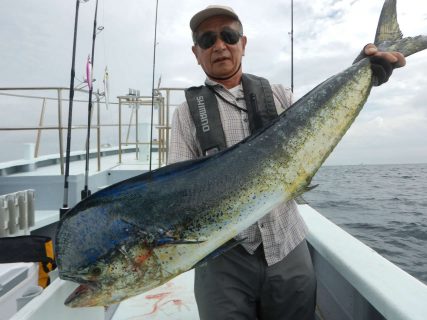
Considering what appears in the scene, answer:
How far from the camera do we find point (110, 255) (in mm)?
1205

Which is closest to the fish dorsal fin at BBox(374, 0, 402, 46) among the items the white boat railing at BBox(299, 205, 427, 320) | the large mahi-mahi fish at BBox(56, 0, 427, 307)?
the large mahi-mahi fish at BBox(56, 0, 427, 307)

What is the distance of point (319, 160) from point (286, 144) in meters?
0.18

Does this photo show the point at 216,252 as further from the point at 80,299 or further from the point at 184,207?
the point at 80,299

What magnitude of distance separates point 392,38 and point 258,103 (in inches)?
34.6

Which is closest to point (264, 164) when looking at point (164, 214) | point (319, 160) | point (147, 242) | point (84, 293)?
point (319, 160)

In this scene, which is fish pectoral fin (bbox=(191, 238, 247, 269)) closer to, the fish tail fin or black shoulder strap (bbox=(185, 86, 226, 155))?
black shoulder strap (bbox=(185, 86, 226, 155))

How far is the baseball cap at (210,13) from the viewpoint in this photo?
6.49ft

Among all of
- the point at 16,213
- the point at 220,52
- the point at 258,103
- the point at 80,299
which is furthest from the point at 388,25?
the point at 16,213

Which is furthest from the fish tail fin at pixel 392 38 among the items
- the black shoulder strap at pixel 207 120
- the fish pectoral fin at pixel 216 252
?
the fish pectoral fin at pixel 216 252

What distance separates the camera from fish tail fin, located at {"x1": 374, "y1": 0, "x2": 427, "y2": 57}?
1896 millimetres

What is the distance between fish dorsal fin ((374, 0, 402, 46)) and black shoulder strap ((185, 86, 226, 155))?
103 cm

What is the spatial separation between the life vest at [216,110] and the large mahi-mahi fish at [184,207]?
0.34 m

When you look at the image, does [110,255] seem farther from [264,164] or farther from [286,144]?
[286,144]

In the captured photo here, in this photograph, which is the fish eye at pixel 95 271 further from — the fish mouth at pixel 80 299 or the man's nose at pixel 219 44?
the man's nose at pixel 219 44
